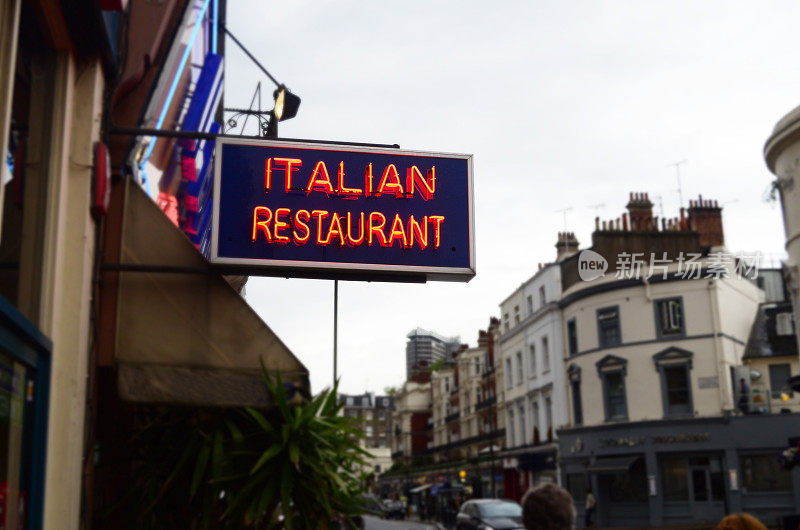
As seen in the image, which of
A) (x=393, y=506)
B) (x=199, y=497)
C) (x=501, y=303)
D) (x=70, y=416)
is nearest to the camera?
(x=70, y=416)

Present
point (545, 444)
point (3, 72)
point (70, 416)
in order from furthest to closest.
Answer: point (545, 444)
point (70, 416)
point (3, 72)

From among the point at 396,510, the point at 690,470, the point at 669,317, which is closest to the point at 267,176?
the point at 690,470

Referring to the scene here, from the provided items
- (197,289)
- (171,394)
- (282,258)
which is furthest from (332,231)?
(171,394)

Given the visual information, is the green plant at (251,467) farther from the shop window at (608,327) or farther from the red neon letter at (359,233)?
the shop window at (608,327)

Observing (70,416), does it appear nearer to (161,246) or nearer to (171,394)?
(171,394)

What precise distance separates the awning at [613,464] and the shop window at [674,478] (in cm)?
120

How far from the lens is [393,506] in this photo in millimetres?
60188

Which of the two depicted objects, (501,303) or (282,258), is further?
(501,303)

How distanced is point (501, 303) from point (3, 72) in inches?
1895

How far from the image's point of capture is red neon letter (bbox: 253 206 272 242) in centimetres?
596

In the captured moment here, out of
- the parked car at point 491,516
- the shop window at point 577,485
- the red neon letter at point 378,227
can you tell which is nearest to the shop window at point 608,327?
the shop window at point 577,485

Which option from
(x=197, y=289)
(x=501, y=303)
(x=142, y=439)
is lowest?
(x=142, y=439)

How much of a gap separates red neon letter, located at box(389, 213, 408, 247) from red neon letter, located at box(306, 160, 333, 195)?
512 millimetres

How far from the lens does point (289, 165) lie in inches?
241
